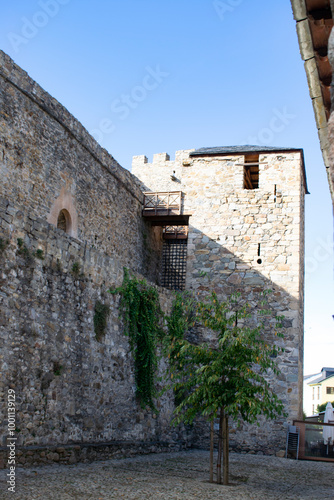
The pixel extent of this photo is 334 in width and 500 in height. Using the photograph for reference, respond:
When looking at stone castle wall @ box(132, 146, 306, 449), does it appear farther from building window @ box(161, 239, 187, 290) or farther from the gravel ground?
the gravel ground

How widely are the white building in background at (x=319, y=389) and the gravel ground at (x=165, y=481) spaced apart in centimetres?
3863

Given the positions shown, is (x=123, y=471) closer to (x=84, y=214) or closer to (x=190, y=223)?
(x=84, y=214)

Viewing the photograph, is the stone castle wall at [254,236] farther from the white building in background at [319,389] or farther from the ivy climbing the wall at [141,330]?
the white building in background at [319,389]

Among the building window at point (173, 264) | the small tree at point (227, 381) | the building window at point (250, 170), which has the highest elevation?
the building window at point (250, 170)

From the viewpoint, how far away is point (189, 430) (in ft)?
43.8

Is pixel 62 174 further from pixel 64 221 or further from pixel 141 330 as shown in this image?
pixel 141 330

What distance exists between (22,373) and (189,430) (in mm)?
6704

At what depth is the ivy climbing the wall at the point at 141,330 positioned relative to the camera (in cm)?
1077

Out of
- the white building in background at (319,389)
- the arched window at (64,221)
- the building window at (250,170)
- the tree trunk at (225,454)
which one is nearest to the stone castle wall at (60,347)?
the tree trunk at (225,454)

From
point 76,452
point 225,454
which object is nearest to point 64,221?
point 76,452

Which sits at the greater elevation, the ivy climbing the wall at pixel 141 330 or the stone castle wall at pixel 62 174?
the stone castle wall at pixel 62 174

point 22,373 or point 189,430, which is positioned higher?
point 22,373

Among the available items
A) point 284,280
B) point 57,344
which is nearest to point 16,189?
point 57,344

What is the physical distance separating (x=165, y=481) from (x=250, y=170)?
32.1 ft
